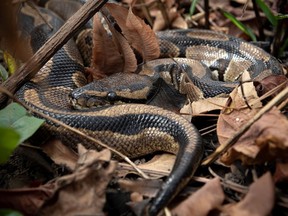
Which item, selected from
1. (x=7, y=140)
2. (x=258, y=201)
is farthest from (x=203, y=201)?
(x=7, y=140)

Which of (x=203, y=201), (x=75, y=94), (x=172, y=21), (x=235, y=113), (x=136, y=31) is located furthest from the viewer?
(x=172, y=21)

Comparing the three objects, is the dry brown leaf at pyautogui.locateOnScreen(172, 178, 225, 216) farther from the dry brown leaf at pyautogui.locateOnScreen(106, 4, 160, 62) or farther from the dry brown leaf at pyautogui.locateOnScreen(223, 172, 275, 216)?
the dry brown leaf at pyautogui.locateOnScreen(106, 4, 160, 62)

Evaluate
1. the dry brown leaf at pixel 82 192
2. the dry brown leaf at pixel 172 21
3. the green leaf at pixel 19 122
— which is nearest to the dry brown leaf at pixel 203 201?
the dry brown leaf at pixel 82 192

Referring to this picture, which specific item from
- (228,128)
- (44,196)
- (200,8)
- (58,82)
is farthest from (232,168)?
(200,8)

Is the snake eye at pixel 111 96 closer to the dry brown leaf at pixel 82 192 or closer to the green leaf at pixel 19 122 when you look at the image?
the green leaf at pixel 19 122

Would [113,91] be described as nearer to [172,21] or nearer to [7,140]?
[7,140]

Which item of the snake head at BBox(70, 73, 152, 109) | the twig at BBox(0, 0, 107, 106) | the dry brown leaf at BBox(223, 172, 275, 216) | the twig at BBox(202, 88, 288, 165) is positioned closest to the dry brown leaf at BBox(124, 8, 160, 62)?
the snake head at BBox(70, 73, 152, 109)
